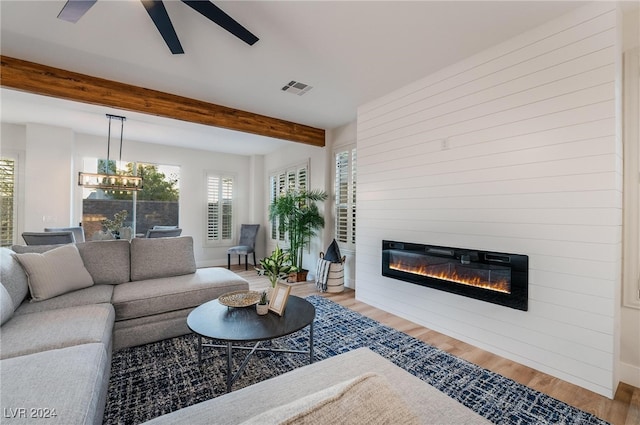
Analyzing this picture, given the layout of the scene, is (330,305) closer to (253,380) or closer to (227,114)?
(253,380)

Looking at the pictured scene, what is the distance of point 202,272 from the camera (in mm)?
3480

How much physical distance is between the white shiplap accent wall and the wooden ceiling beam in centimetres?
225

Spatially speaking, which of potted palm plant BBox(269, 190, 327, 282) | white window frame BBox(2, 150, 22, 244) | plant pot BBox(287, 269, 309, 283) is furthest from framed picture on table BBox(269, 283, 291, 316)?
white window frame BBox(2, 150, 22, 244)

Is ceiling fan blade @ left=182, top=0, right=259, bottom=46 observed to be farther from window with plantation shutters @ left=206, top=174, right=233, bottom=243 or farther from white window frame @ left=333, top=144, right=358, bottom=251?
window with plantation shutters @ left=206, top=174, right=233, bottom=243

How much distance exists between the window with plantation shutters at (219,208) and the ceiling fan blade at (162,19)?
476cm

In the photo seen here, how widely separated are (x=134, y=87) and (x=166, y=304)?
2682 mm

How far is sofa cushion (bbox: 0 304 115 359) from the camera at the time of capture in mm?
1650

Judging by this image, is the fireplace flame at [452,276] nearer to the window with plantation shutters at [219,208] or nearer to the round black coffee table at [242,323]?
the round black coffee table at [242,323]

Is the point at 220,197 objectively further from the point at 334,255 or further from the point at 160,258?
the point at 160,258

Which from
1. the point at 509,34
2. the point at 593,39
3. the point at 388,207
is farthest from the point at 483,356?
the point at 509,34

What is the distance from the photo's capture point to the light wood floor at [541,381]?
72.9 inches

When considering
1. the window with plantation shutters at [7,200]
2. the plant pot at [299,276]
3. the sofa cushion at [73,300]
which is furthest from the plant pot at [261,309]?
the window with plantation shutters at [7,200]

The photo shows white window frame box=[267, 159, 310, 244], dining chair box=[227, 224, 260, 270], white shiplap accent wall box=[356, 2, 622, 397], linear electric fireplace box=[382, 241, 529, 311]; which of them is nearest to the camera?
white shiplap accent wall box=[356, 2, 622, 397]

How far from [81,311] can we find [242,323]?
129 centimetres
